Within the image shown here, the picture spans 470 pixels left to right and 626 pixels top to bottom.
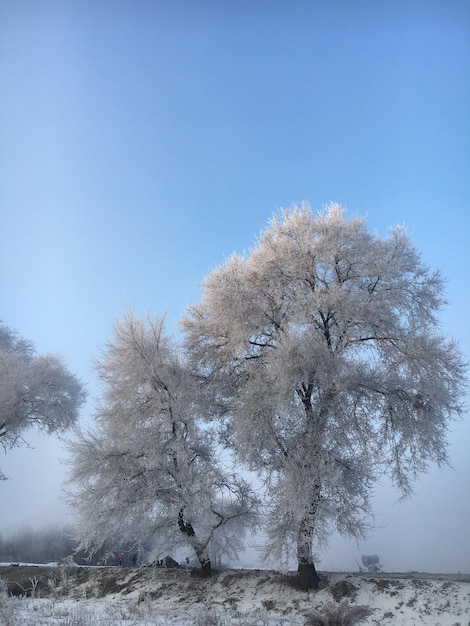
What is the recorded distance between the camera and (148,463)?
1476cm

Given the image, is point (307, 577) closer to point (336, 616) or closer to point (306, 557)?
point (306, 557)

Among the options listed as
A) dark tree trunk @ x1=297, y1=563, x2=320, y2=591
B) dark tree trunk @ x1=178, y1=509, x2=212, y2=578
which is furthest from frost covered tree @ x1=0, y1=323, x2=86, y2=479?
dark tree trunk @ x1=297, y1=563, x2=320, y2=591

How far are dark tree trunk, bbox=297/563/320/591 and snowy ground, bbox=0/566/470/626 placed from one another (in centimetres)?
29

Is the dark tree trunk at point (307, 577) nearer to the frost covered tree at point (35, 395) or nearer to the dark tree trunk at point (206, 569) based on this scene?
the dark tree trunk at point (206, 569)

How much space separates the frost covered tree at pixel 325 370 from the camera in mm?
13266

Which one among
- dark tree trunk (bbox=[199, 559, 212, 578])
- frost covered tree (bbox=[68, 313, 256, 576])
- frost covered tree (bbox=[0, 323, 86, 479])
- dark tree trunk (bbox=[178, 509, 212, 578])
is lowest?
dark tree trunk (bbox=[199, 559, 212, 578])

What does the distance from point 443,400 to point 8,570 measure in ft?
61.5

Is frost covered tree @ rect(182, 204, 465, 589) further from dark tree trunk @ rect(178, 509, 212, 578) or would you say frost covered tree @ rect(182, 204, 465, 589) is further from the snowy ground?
dark tree trunk @ rect(178, 509, 212, 578)

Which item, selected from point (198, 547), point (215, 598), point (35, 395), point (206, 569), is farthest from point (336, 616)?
point (35, 395)

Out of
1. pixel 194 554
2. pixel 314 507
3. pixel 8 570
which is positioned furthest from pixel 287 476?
pixel 8 570

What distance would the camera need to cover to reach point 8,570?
19.9 metres

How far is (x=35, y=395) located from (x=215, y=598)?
15.3 m

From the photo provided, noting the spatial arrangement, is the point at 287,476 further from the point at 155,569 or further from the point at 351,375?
the point at 155,569

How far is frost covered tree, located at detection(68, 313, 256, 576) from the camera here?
49.0 feet
